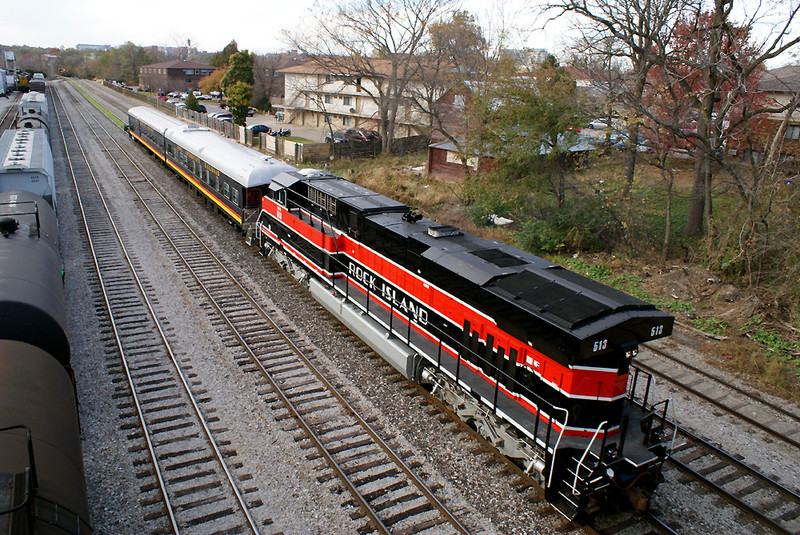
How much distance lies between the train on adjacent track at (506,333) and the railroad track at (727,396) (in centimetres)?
99

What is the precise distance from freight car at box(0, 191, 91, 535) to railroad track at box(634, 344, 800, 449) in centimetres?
1100

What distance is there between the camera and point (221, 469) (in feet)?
26.8

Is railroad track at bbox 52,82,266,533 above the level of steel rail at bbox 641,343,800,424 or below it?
below

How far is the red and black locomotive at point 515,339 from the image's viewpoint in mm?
7074

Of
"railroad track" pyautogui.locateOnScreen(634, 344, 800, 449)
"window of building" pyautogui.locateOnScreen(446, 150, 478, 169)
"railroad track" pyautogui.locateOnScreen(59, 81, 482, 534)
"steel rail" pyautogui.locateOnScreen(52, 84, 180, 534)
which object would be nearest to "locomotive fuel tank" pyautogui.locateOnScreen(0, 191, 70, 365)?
"steel rail" pyautogui.locateOnScreen(52, 84, 180, 534)

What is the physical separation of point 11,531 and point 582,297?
689cm

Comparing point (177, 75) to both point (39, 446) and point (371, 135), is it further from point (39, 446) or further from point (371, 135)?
point (39, 446)

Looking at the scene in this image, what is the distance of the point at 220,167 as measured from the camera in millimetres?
20328

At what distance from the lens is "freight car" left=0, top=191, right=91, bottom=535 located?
14.0ft

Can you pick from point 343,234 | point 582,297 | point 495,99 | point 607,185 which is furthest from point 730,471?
point 495,99

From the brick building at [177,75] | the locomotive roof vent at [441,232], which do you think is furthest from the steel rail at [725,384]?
the brick building at [177,75]

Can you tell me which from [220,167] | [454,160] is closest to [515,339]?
[220,167]

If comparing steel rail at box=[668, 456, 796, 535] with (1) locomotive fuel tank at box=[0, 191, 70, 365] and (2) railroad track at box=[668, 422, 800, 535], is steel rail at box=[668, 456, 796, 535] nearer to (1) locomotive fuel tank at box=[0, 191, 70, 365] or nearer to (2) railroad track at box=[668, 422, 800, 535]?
(2) railroad track at box=[668, 422, 800, 535]

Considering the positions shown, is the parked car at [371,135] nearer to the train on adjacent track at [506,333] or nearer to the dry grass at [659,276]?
the dry grass at [659,276]
